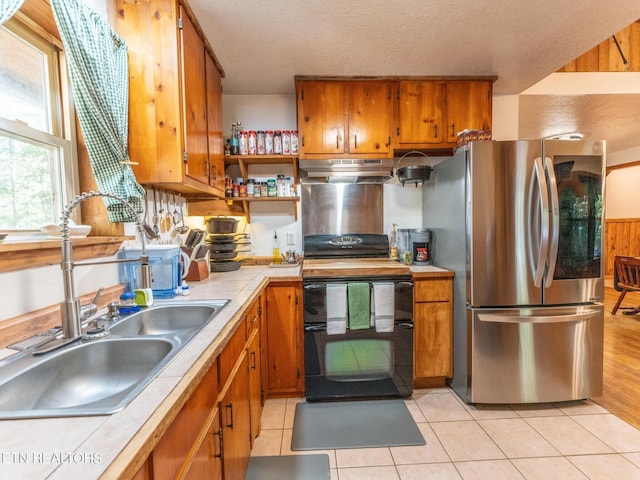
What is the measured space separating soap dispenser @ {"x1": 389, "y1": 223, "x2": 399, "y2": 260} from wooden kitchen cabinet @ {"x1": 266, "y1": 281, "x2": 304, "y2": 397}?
0.98 metres

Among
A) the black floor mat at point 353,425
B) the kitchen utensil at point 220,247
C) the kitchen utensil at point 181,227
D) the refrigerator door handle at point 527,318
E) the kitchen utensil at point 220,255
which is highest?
the kitchen utensil at point 181,227

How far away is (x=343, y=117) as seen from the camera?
243 centimetres

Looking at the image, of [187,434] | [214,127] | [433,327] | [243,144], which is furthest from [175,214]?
[433,327]

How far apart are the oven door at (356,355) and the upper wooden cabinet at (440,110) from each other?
1.20 meters

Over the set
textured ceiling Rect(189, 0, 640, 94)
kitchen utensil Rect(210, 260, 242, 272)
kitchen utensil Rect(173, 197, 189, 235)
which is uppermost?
textured ceiling Rect(189, 0, 640, 94)

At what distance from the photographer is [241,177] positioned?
2.72 meters

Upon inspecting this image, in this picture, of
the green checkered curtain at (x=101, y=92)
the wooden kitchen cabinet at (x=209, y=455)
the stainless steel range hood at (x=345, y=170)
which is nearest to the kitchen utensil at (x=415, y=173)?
the stainless steel range hood at (x=345, y=170)

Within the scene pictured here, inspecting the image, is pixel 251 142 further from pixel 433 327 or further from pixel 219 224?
pixel 433 327

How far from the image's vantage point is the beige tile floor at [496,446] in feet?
5.04

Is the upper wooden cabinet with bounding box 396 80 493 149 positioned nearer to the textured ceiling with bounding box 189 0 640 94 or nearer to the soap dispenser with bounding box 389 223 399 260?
the textured ceiling with bounding box 189 0 640 94

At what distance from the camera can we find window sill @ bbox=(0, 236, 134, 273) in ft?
3.22

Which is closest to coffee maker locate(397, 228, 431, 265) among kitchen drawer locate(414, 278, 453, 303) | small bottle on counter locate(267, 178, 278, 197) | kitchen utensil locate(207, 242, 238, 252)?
kitchen drawer locate(414, 278, 453, 303)

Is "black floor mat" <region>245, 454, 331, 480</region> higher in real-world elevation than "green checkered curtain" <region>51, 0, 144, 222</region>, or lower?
lower

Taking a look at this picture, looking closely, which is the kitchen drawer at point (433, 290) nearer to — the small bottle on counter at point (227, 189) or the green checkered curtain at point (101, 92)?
the small bottle on counter at point (227, 189)
